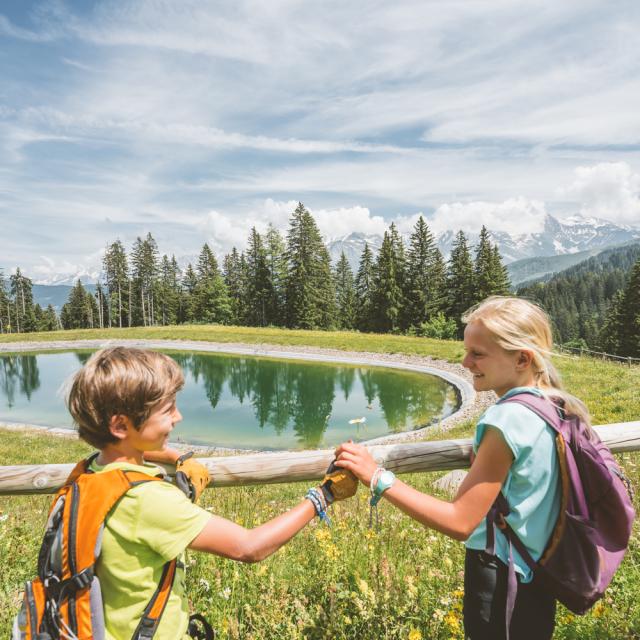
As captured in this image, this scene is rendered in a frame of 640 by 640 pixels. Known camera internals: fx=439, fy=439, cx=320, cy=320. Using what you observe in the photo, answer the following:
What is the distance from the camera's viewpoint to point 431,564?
340cm

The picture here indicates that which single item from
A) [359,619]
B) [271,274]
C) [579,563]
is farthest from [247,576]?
[271,274]

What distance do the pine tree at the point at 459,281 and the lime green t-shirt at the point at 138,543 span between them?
51.3 m

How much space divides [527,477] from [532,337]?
1.94 ft

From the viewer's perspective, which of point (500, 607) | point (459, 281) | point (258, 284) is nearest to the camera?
point (500, 607)

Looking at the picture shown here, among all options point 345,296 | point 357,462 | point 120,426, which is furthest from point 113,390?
point 345,296

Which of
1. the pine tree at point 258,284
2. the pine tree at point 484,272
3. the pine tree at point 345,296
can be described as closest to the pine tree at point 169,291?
the pine tree at point 258,284

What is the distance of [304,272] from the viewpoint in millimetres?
57625

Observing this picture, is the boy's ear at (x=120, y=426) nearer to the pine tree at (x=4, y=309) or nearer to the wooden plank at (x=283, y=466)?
the wooden plank at (x=283, y=466)

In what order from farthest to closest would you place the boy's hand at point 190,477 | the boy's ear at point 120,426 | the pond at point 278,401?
the pond at point 278,401
the boy's hand at point 190,477
the boy's ear at point 120,426

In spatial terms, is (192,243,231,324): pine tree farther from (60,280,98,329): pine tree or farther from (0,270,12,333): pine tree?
(0,270,12,333): pine tree

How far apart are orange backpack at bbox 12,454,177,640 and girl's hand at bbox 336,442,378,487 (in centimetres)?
82

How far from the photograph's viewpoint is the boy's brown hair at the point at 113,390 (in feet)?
5.64

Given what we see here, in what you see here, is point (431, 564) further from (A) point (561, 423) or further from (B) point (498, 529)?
(A) point (561, 423)

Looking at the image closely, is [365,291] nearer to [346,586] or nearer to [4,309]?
[346,586]
